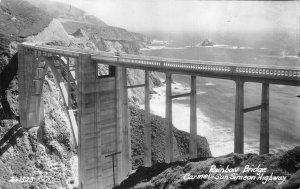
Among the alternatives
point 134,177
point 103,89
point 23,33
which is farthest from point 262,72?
point 23,33

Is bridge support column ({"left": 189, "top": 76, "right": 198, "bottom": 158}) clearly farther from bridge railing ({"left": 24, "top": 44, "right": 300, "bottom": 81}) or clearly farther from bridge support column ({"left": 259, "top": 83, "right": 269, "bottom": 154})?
bridge support column ({"left": 259, "top": 83, "right": 269, "bottom": 154})

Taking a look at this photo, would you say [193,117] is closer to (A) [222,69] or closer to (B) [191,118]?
(B) [191,118]

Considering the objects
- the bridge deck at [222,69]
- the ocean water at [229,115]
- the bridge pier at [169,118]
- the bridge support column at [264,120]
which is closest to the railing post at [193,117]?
the bridge deck at [222,69]

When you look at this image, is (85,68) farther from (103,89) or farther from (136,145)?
(136,145)

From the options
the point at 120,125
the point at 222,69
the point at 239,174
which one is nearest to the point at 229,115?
the point at 120,125

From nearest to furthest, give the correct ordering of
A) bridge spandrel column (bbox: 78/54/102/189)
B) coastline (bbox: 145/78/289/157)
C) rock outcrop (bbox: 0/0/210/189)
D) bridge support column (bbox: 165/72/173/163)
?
bridge support column (bbox: 165/72/173/163), bridge spandrel column (bbox: 78/54/102/189), rock outcrop (bbox: 0/0/210/189), coastline (bbox: 145/78/289/157)

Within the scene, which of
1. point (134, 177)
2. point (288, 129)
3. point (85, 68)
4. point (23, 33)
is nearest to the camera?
point (134, 177)

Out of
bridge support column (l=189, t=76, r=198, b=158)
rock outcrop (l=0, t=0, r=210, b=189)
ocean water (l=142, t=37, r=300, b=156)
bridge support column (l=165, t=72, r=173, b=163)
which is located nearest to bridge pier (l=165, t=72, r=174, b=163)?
bridge support column (l=165, t=72, r=173, b=163)

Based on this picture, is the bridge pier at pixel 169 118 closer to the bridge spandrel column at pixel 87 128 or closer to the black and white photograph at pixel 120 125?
the black and white photograph at pixel 120 125
